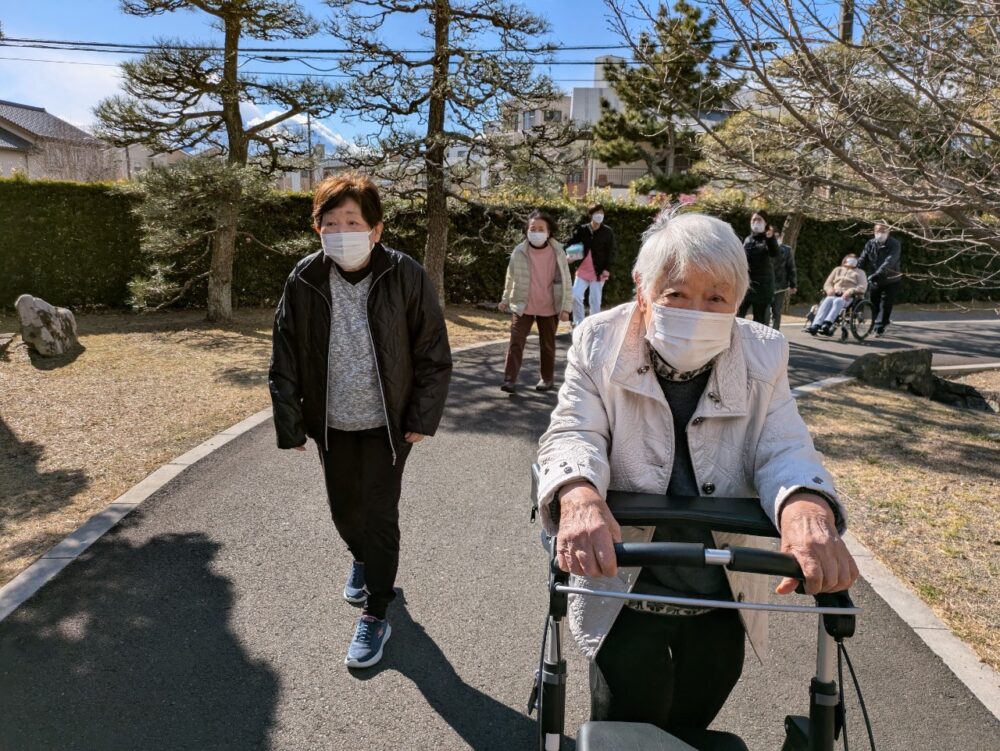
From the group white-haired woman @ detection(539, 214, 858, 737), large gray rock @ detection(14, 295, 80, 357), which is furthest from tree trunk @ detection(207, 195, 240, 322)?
white-haired woman @ detection(539, 214, 858, 737)

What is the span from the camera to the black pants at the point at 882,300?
Result: 42.3 feet

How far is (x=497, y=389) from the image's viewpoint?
796cm

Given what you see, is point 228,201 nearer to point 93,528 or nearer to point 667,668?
point 93,528

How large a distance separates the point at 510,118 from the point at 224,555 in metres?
9.58

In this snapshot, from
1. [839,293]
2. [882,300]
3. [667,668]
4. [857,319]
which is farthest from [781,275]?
[667,668]

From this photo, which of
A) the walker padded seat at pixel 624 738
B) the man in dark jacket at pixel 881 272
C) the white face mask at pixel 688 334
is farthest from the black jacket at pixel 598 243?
the walker padded seat at pixel 624 738

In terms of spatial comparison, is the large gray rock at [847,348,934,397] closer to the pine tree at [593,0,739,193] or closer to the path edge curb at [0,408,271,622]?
the pine tree at [593,0,739,193]

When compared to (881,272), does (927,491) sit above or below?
below

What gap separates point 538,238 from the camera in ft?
23.3

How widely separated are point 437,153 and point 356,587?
9769 mm

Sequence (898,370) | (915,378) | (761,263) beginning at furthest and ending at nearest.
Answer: (761,263) < (915,378) < (898,370)

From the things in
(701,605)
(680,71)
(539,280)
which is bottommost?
(701,605)

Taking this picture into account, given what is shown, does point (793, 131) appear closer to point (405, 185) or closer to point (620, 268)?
point (405, 185)

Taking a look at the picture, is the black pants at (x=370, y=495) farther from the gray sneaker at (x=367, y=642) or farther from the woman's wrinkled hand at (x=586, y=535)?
the woman's wrinkled hand at (x=586, y=535)
